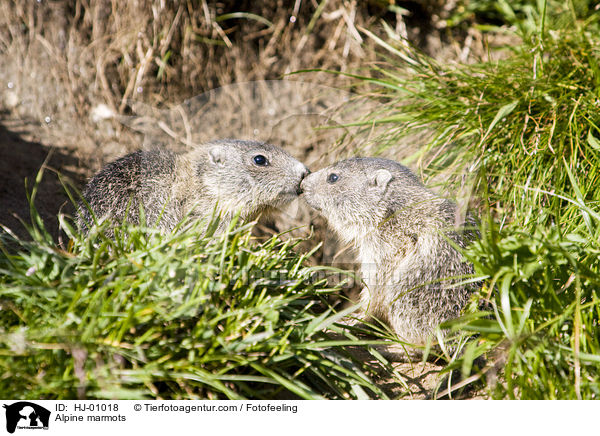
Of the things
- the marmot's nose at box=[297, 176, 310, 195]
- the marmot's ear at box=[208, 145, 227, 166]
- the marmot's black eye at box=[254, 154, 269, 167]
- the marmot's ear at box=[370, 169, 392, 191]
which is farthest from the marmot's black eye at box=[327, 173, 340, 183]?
the marmot's ear at box=[208, 145, 227, 166]

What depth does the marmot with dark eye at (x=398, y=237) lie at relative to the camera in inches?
163

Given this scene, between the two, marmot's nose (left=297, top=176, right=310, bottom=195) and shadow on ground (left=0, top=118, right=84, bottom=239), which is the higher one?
marmot's nose (left=297, top=176, right=310, bottom=195)

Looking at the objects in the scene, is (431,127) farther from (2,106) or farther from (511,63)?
(2,106)

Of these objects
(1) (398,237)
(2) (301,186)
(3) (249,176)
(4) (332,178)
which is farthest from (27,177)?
(1) (398,237)

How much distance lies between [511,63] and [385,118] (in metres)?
1.55

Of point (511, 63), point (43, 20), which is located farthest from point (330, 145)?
point (43, 20)

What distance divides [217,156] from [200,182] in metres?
0.35

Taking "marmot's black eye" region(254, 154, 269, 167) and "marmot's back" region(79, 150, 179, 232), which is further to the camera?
"marmot's black eye" region(254, 154, 269, 167)

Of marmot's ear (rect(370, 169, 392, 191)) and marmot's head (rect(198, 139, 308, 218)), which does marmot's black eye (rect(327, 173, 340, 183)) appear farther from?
marmot's ear (rect(370, 169, 392, 191))

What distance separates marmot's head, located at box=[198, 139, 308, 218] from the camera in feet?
16.8

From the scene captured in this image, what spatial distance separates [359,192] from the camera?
499 cm
